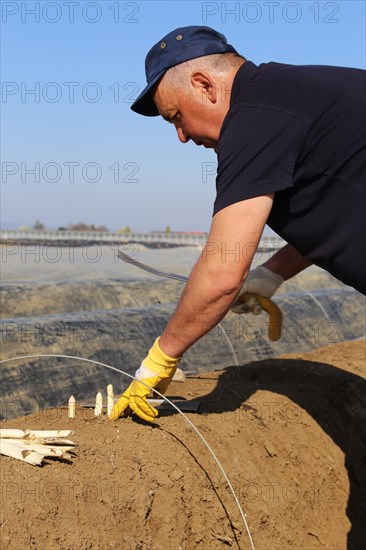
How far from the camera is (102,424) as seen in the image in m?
3.14

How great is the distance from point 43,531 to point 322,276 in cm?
1047

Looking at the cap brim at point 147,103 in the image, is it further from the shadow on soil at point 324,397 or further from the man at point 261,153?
the shadow on soil at point 324,397

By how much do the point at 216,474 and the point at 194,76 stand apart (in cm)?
176

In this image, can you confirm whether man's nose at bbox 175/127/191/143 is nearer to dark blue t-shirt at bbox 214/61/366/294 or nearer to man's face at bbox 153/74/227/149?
man's face at bbox 153/74/227/149

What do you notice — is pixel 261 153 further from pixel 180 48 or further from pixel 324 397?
pixel 324 397

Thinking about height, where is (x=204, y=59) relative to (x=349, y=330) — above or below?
above

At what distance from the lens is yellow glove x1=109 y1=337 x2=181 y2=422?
2.81 metres

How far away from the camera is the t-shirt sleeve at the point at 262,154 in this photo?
233 centimetres

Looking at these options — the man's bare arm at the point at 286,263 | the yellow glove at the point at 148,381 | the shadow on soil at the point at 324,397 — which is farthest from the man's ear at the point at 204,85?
the shadow on soil at the point at 324,397

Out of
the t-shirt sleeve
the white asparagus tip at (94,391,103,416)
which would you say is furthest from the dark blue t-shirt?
the white asparagus tip at (94,391,103,416)

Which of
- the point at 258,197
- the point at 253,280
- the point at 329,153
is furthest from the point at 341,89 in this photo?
the point at 253,280

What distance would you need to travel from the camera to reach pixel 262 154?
7.63ft

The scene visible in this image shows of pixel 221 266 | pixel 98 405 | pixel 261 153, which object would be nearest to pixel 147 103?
pixel 261 153

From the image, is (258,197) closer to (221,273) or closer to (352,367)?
(221,273)
